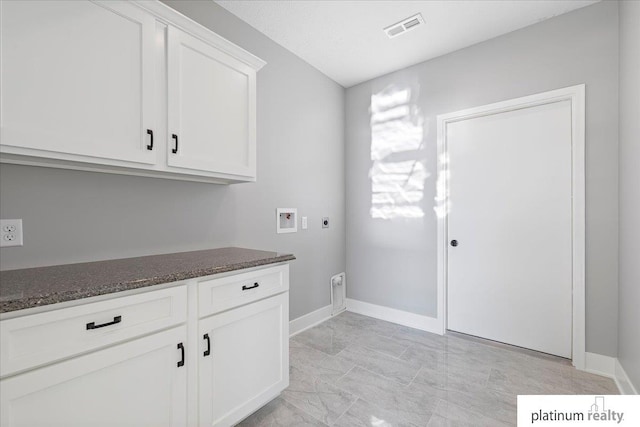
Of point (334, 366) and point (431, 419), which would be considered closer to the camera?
point (431, 419)

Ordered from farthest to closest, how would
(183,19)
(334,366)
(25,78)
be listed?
(334,366), (183,19), (25,78)

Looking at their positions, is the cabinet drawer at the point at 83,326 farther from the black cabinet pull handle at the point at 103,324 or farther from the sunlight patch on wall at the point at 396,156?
the sunlight patch on wall at the point at 396,156

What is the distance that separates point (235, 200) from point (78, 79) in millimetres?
1171

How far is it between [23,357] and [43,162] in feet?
2.94

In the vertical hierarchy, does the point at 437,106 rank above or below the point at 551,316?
above

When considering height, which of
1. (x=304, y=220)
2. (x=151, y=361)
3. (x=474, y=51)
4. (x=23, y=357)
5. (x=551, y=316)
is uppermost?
(x=474, y=51)

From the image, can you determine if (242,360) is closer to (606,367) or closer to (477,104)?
(606,367)

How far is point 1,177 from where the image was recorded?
1.26m

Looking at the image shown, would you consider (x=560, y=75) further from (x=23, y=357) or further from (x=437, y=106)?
(x=23, y=357)

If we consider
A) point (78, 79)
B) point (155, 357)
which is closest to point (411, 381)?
point (155, 357)

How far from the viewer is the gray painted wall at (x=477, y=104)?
6.60ft

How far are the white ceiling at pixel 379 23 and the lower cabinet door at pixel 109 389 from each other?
2.31 meters

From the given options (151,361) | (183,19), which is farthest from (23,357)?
(183,19)

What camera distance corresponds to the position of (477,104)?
2553mm
